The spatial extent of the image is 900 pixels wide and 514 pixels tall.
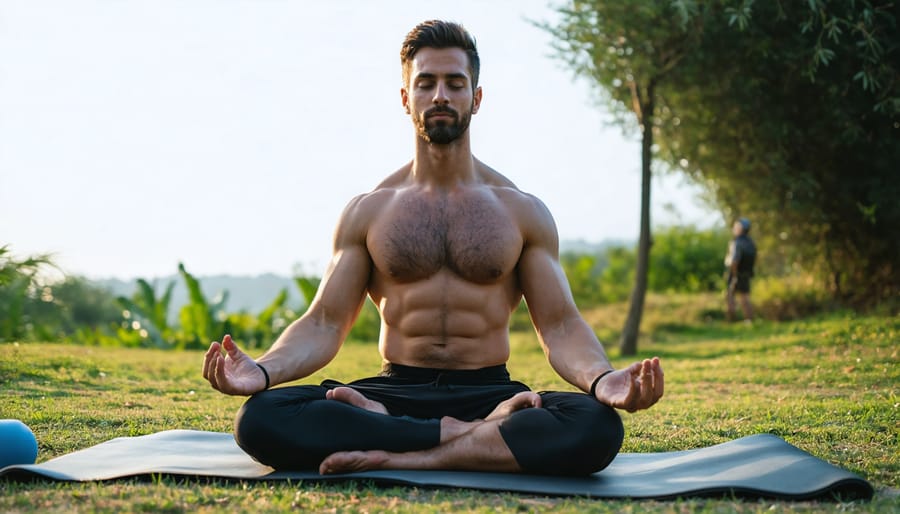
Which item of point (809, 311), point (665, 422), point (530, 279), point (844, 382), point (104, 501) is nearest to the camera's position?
point (104, 501)

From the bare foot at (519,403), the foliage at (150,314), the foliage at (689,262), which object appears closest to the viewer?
the bare foot at (519,403)

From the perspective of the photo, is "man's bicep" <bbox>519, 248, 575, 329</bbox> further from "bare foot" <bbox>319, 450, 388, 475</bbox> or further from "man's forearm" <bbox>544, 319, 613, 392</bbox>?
"bare foot" <bbox>319, 450, 388, 475</bbox>

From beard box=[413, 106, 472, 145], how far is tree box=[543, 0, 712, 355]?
6.85m

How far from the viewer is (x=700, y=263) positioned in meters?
20.2

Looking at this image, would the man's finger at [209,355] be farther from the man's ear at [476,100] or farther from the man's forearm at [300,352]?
the man's ear at [476,100]

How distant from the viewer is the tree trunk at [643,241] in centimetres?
1120

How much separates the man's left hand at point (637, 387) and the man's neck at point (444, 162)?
1209 millimetres

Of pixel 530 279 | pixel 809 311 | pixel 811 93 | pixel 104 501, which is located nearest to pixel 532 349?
pixel 809 311

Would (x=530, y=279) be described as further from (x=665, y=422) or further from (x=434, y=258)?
(x=665, y=422)

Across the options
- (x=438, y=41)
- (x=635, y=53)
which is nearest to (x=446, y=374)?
(x=438, y=41)

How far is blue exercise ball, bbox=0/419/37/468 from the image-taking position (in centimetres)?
340

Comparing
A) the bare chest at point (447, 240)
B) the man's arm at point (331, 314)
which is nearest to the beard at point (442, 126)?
the bare chest at point (447, 240)

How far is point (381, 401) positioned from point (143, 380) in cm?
447

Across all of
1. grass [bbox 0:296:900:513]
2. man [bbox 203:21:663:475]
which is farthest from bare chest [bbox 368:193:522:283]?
grass [bbox 0:296:900:513]
